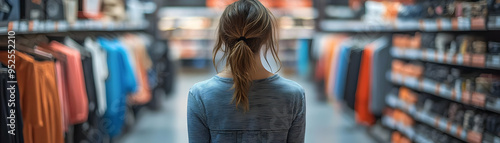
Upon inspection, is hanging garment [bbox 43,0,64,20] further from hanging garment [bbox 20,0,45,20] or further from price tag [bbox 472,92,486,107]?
price tag [bbox 472,92,486,107]

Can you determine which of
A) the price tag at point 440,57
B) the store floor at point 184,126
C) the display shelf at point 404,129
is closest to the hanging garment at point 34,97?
the store floor at point 184,126

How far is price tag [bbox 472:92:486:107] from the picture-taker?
3571 millimetres

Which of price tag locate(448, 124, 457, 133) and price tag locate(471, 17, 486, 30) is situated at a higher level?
price tag locate(471, 17, 486, 30)

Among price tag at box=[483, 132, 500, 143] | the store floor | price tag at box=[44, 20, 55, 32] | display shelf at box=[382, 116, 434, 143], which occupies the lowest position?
the store floor

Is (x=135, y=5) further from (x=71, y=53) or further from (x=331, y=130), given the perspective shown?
(x=71, y=53)

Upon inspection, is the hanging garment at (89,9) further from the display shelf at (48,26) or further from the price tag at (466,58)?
the price tag at (466,58)

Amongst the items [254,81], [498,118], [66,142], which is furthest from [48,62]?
[498,118]

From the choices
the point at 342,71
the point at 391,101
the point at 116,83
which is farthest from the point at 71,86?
the point at 342,71

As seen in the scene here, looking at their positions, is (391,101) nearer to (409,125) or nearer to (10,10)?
(409,125)

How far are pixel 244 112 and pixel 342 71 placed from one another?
4.98 m

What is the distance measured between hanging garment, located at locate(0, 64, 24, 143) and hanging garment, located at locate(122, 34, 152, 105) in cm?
349

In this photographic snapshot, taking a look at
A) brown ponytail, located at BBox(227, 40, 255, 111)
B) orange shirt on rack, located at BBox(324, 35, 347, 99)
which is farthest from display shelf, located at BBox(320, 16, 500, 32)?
brown ponytail, located at BBox(227, 40, 255, 111)

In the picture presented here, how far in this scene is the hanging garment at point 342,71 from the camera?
6623mm

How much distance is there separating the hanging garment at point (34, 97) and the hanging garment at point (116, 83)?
205 cm
